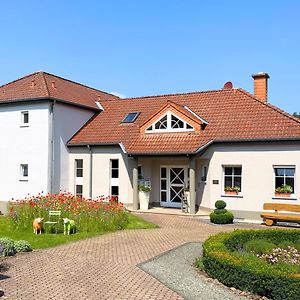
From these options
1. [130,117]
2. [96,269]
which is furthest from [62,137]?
[96,269]

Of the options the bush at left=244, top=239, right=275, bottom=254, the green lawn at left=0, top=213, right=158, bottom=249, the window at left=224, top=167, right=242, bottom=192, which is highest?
the window at left=224, top=167, right=242, bottom=192

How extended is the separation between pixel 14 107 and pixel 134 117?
7.64 metres

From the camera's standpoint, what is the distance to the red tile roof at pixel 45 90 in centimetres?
2493

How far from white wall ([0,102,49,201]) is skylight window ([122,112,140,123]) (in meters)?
4.99

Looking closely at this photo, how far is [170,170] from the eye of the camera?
23578 millimetres

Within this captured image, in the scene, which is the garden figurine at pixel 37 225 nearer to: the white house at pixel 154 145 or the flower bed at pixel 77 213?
the flower bed at pixel 77 213

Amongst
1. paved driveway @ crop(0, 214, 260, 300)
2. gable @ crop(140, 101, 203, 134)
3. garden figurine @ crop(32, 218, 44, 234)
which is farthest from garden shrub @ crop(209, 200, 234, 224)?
garden figurine @ crop(32, 218, 44, 234)

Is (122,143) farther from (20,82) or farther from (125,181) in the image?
(20,82)

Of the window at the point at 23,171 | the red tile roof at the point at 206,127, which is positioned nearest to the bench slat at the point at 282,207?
the red tile roof at the point at 206,127

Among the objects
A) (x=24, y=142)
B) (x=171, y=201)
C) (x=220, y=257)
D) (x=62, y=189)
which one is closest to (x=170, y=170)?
(x=171, y=201)

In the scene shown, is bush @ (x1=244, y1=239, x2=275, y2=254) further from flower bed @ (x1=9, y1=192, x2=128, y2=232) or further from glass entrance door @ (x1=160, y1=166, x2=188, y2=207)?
glass entrance door @ (x1=160, y1=166, x2=188, y2=207)

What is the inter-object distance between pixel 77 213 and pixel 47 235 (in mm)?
1781

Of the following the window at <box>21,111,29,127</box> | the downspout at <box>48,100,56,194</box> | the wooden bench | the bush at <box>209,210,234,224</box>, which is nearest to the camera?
the wooden bench

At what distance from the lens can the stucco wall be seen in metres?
23.9
